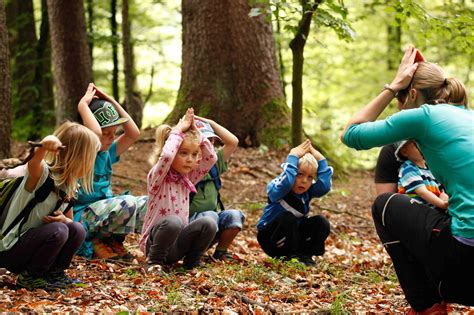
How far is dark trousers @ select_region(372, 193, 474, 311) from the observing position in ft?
10.5

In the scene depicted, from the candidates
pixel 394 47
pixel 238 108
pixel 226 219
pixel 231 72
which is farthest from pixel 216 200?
pixel 394 47

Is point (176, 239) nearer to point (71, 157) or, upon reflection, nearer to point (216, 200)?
point (216, 200)

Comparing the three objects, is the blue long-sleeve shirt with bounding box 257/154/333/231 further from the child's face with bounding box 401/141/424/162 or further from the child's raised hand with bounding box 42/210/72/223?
the child's raised hand with bounding box 42/210/72/223

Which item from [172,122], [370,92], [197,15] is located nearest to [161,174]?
[172,122]

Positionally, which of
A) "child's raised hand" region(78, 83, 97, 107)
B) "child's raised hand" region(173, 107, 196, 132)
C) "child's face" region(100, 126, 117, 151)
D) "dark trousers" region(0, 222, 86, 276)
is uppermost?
"child's raised hand" region(78, 83, 97, 107)

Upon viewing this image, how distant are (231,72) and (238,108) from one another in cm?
52

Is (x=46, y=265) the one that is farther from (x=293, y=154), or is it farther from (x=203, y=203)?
(x=293, y=154)

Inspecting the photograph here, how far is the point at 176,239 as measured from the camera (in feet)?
15.3

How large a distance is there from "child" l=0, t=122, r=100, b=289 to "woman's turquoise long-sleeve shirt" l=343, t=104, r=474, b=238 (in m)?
1.79

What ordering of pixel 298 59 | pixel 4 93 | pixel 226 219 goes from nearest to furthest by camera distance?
pixel 226 219
pixel 4 93
pixel 298 59

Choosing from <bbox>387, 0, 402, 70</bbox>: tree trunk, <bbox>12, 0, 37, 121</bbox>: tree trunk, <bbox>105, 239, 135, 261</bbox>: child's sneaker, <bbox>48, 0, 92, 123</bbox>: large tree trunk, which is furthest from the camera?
<bbox>387, 0, 402, 70</bbox>: tree trunk

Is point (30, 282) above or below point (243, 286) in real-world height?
above

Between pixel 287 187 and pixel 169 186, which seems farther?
pixel 287 187

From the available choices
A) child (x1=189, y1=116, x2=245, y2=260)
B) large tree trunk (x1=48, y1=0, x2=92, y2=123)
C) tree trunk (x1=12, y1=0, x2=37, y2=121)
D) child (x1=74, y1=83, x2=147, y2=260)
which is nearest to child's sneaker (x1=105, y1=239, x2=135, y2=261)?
child (x1=74, y1=83, x2=147, y2=260)
